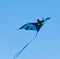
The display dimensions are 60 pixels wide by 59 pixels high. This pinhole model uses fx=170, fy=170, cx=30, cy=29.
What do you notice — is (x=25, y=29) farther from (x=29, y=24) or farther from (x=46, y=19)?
(x=46, y=19)

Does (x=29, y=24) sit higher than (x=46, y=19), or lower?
higher

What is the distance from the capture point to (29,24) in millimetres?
21953

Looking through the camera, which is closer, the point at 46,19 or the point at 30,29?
the point at 46,19

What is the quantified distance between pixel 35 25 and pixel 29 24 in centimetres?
99

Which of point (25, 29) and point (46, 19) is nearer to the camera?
point (46, 19)

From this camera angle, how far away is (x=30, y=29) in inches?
857

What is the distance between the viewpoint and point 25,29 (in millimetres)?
21391

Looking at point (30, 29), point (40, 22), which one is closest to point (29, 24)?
point (30, 29)

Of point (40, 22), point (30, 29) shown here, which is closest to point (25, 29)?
point (30, 29)

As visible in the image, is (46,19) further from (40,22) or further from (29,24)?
(29,24)

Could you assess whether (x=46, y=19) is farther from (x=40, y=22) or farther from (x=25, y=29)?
(x=25, y=29)

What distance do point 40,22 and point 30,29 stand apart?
79.7 inches

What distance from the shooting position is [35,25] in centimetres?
2133

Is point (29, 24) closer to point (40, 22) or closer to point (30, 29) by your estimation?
point (30, 29)
